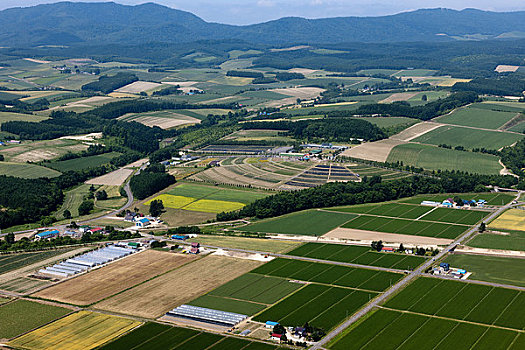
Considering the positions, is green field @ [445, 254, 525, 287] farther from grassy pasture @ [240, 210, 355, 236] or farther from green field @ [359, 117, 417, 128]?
green field @ [359, 117, 417, 128]

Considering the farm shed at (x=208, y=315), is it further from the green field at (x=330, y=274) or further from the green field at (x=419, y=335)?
the green field at (x=330, y=274)

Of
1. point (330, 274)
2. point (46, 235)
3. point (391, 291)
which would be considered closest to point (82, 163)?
point (46, 235)

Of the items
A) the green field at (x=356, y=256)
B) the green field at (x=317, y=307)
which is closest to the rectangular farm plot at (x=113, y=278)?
the green field at (x=356, y=256)

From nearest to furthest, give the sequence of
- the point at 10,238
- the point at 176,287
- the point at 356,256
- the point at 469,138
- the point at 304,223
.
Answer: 1. the point at 176,287
2. the point at 356,256
3. the point at 10,238
4. the point at 304,223
5. the point at 469,138

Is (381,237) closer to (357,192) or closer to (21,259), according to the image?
(357,192)

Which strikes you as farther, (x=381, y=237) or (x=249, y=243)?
(x=381, y=237)

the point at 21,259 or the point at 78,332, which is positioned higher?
the point at 78,332
